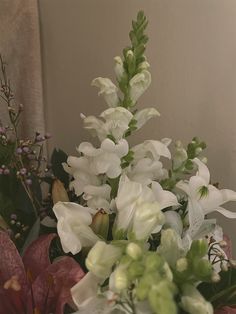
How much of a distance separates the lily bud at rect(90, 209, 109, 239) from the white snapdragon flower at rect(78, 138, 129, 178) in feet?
0.20

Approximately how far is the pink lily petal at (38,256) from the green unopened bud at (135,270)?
0.49ft

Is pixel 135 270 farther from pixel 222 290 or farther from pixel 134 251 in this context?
pixel 222 290

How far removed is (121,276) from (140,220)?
7 centimetres

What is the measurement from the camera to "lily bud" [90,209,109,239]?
1.84ft

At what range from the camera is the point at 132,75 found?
24.8 inches

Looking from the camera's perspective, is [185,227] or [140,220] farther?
[185,227]

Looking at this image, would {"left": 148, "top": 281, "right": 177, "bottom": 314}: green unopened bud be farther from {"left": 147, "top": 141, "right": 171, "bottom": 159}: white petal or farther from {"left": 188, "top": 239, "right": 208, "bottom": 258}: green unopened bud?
{"left": 147, "top": 141, "right": 171, "bottom": 159}: white petal

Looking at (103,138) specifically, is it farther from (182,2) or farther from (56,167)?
(182,2)

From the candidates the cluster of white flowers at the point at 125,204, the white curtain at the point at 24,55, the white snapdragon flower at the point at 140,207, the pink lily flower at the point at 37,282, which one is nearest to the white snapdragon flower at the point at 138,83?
the cluster of white flowers at the point at 125,204

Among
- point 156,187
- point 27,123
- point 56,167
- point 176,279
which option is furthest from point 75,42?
point 176,279

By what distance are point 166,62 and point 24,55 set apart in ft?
0.93

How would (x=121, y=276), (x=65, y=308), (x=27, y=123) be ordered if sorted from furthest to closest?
1. (x=27, y=123)
2. (x=65, y=308)
3. (x=121, y=276)

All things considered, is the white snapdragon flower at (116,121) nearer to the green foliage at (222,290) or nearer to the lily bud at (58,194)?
the lily bud at (58,194)

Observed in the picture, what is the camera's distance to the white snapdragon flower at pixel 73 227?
522 mm
